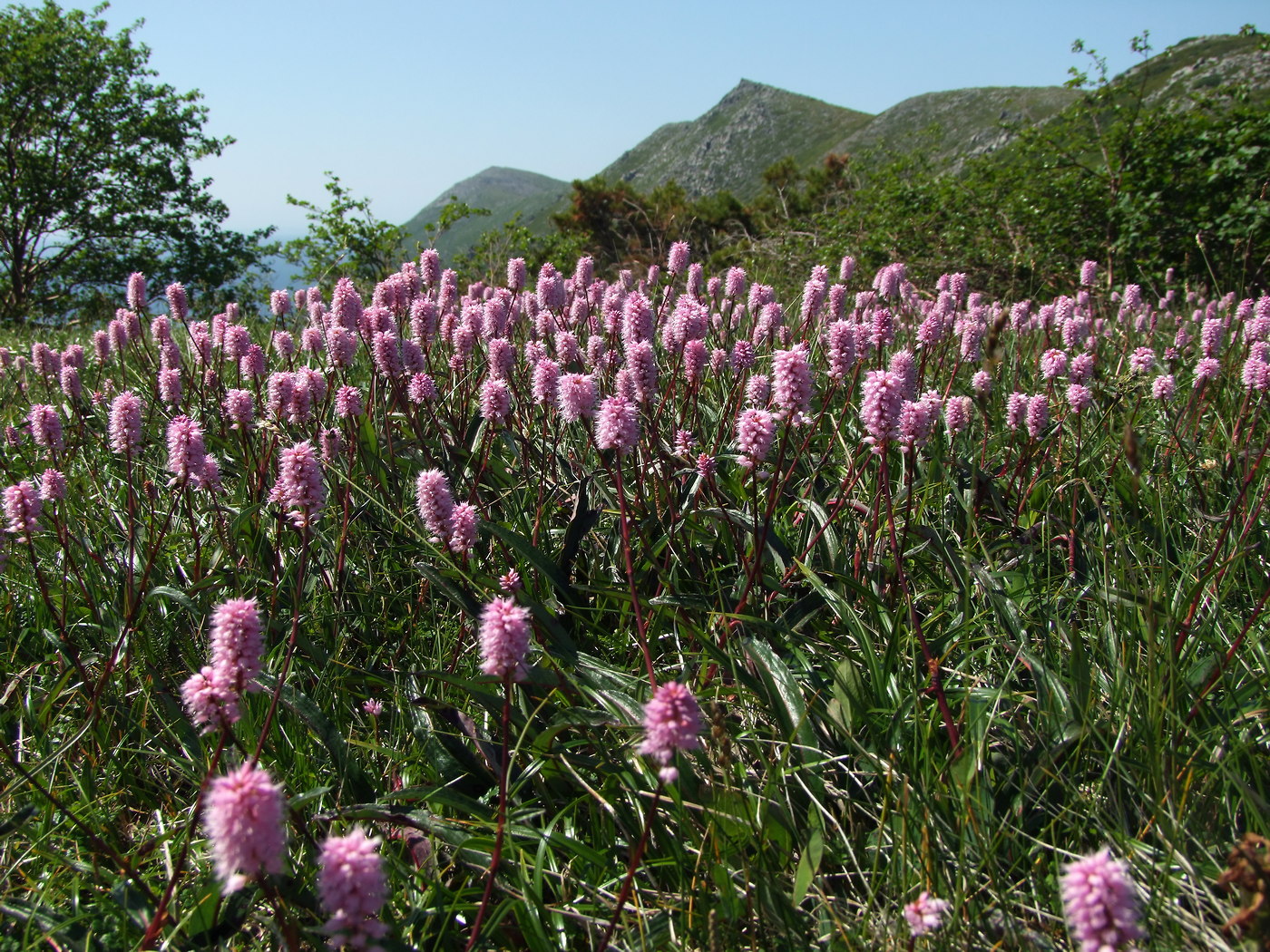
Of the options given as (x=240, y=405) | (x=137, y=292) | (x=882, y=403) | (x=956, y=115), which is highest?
(x=956, y=115)

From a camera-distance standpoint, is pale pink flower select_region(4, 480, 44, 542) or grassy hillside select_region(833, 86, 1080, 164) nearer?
pale pink flower select_region(4, 480, 44, 542)

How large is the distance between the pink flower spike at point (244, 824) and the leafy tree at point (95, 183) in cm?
3585

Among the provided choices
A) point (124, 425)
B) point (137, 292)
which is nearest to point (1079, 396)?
point (124, 425)

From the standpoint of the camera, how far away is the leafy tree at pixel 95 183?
108 feet

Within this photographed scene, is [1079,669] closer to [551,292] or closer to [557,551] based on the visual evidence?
[557,551]

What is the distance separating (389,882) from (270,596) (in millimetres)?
1323

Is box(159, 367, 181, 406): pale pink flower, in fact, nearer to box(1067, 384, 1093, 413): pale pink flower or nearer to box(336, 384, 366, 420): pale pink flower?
box(336, 384, 366, 420): pale pink flower

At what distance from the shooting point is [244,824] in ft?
4.12

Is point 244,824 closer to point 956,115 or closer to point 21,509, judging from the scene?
point 21,509

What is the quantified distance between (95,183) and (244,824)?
4248cm

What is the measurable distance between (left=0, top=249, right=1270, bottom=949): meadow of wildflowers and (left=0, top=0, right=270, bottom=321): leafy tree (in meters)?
33.8

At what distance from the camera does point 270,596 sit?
2.88 m

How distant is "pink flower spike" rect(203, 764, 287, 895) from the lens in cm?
125

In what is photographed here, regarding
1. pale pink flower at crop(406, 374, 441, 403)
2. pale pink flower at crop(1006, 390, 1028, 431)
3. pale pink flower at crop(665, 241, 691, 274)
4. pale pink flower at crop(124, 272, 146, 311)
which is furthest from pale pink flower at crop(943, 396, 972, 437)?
pale pink flower at crop(124, 272, 146, 311)
